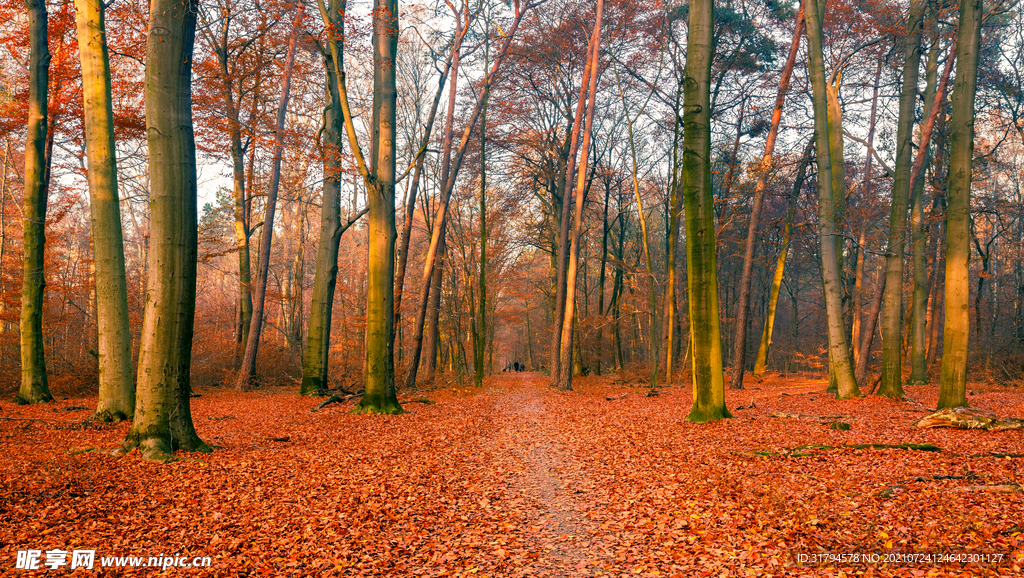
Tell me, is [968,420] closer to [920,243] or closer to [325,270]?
[920,243]

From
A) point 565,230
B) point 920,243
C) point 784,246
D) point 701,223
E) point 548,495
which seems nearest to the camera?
point 548,495

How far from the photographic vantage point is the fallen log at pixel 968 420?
6852mm

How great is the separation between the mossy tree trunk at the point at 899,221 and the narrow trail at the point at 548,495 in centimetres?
791

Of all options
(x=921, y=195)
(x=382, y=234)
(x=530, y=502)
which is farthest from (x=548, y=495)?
(x=921, y=195)

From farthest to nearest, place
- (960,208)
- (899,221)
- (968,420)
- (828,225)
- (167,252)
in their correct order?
(828,225)
(899,221)
(960,208)
(968,420)
(167,252)

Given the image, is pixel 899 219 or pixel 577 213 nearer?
pixel 899 219

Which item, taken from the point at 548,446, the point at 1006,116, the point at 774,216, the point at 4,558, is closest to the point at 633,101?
the point at 774,216

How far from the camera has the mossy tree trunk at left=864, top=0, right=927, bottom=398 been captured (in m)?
11.5

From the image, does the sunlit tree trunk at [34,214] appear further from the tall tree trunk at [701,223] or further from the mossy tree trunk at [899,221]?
the mossy tree trunk at [899,221]

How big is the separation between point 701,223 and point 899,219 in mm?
5858

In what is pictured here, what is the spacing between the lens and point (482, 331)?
58.6ft

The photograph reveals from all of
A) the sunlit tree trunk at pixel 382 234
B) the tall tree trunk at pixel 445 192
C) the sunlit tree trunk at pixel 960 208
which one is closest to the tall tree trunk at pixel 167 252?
the sunlit tree trunk at pixel 382 234

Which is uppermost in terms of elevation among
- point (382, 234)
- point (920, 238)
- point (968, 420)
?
point (920, 238)

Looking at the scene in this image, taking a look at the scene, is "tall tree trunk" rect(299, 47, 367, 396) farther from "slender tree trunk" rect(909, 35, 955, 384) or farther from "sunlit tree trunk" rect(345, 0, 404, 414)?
"slender tree trunk" rect(909, 35, 955, 384)
